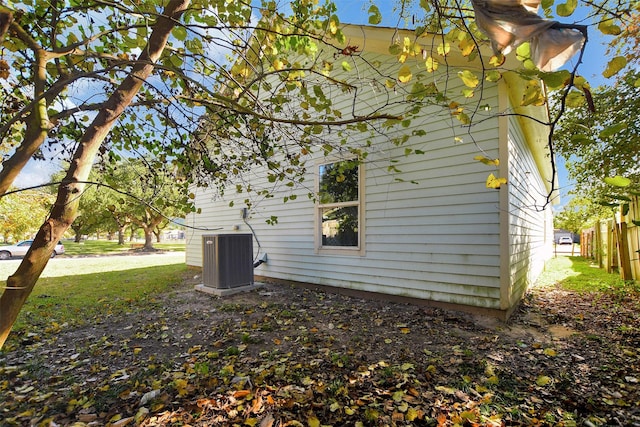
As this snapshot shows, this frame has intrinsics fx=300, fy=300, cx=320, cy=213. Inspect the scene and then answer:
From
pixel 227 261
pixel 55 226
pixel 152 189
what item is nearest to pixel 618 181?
pixel 55 226

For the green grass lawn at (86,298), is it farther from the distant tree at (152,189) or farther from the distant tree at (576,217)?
the distant tree at (576,217)

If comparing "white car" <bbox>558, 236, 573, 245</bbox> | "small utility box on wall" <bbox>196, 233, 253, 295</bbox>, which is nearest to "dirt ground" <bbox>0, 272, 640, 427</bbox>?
"small utility box on wall" <bbox>196, 233, 253, 295</bbox>

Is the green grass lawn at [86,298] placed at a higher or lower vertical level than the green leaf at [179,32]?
lower

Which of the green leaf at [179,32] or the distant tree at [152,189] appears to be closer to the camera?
the distant tree at [152,189]

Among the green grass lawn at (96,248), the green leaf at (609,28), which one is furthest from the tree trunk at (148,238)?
the green leaf at (609,28)

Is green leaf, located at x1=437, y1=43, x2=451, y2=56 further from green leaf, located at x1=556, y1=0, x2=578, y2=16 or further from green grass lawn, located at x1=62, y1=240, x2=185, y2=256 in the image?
green grass lawn, located at x1=62, y1=240, x2=185, y2=256

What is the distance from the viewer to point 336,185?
5.71 meters

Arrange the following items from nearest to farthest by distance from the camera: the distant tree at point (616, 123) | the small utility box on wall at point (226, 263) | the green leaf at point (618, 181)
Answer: the green leaf at point (618, 181), the distant tree at point (616, 123), the small utility box on wall at point (226, 263)

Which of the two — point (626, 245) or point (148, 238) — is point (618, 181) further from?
point (148, 238)

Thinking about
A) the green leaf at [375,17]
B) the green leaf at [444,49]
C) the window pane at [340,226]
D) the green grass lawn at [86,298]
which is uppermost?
the green leaf at [375,17]

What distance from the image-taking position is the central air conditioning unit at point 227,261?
18.6 feet

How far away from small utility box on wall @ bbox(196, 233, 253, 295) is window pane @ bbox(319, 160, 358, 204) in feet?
6.03

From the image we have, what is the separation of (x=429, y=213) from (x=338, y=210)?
176 cm

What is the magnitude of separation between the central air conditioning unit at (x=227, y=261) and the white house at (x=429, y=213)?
0.87 meters
